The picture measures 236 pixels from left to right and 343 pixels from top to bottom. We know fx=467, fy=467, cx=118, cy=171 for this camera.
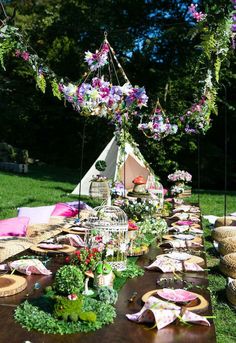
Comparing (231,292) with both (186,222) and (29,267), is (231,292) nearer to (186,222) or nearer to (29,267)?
(29,267)

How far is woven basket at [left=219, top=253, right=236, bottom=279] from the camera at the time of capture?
17.9 ft

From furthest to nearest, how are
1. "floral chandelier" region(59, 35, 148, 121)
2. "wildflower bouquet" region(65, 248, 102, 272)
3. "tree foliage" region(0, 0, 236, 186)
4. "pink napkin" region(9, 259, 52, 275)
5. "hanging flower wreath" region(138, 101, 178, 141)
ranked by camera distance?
"tree foliage" region(0, 0, 236, 186) → "hanging flower wreath" region(138, 101, 178, 141) → "floral chandelier" region(59, 35, 148, 121) → "pink napkin" region(9, 259, 52, 275) → "wildflower bouquet" region(65, 248, 102, 272)

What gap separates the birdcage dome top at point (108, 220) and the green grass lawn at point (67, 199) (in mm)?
1268

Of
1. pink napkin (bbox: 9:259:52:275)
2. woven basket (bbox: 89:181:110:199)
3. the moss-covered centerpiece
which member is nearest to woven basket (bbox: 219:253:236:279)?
pink napkin (bbox: 9:259:52:275)

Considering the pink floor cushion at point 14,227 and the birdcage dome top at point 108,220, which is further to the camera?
the pink floor cushion at point 14,227

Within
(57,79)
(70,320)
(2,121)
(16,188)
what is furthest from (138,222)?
(2,121)

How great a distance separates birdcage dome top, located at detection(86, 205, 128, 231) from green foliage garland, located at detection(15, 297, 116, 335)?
115 centimetres

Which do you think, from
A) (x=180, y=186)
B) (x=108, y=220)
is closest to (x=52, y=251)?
(x=108, y=220)

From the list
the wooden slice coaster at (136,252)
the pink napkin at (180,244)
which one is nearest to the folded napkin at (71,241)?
the wooden slice coaster at (136,252)

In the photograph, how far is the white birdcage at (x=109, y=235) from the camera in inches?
166

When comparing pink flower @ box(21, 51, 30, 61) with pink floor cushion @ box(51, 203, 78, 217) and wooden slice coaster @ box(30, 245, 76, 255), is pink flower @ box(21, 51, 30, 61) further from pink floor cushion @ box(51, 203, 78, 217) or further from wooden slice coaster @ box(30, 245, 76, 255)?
pink floor cushion @ box(51, 203, 78, 217)

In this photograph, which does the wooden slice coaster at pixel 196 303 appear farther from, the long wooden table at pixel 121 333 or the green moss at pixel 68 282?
the green moss at pixel 68 282

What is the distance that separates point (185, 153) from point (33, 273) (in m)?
16.3

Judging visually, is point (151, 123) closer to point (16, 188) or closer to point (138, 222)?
point (138, 222)
